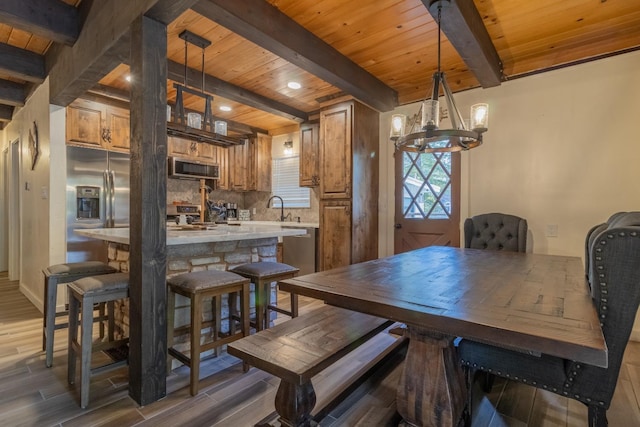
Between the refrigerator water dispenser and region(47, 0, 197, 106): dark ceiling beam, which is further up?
region(47, 0, 197, 106): dark ceiling beam

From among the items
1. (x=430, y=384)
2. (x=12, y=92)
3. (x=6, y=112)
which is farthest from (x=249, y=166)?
(x=430, y=384)

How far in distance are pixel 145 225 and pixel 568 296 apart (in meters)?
2.12

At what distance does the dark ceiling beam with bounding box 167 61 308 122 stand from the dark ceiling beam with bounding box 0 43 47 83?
1413mm

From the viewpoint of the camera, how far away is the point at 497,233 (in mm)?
3086

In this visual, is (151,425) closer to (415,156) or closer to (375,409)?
(375,409)

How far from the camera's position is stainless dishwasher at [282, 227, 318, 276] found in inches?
175

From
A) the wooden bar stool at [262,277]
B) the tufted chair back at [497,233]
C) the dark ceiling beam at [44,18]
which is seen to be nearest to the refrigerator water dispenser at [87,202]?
the dark ceiling beam at [44,18]

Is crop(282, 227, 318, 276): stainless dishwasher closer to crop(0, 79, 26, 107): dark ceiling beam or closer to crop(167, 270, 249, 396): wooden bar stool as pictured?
crop(167, 270, 249, 396): wooden bar stool

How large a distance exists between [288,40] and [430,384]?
2478 millimetres

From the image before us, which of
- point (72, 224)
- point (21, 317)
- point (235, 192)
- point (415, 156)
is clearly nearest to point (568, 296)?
point (415, 156)

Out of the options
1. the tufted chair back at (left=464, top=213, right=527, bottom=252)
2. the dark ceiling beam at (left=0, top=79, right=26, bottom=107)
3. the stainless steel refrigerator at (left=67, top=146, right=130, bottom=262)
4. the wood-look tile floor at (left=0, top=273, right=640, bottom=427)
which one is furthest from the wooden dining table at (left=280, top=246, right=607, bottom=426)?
the dark ceiling beam at (left=0, top=79, right=26, bottom=107)

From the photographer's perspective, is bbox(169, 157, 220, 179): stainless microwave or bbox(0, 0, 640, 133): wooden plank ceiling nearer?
bbox(0, 0, 640, 133): wooden plank ceiling

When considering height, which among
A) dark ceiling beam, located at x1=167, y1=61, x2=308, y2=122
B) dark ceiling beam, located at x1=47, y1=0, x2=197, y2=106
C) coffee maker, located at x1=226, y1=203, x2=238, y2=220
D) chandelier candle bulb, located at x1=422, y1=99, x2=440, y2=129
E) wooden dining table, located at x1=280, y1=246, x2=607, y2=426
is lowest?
wooden dining table, located at x1=280, y1=246, x2=607, y2=426

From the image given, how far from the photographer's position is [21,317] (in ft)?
10.9
